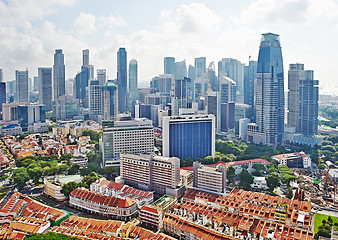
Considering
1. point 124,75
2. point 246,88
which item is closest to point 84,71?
point 124,75

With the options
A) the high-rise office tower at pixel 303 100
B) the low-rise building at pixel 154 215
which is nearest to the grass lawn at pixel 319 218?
the low-rise building at pixel 154 215

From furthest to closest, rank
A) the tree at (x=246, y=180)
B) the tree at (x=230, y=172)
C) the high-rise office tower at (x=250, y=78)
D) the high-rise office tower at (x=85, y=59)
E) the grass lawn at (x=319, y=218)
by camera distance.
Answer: the high-rise office tower at (x=85, y=59), the high-rise office tower at (x=250, y=78), the tree at (x=230, y=172), the tree at (x=246, y=180), the grass lawn at (x=319, y=218)

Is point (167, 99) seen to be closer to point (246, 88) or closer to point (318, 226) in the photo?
point (246, 88)

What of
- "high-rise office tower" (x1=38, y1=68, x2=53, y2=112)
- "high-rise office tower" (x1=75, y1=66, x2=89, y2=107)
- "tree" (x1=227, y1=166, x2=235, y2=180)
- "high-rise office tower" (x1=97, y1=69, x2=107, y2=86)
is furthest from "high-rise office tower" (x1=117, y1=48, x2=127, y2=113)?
"tree" (x1=227, y1=166, x2=235, y2=180)

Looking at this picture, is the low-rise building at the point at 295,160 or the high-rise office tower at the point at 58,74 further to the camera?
the high-rise office tower at the point at 58,74

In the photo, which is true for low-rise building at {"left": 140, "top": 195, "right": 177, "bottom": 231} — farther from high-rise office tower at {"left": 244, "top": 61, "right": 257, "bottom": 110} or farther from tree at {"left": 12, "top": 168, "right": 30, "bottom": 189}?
high-rise office tower at {"left": 244, "top": 61, "right": 257, "bottom": 110}

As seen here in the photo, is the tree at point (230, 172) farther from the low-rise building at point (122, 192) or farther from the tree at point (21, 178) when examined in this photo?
the tree at point (21, 178)
